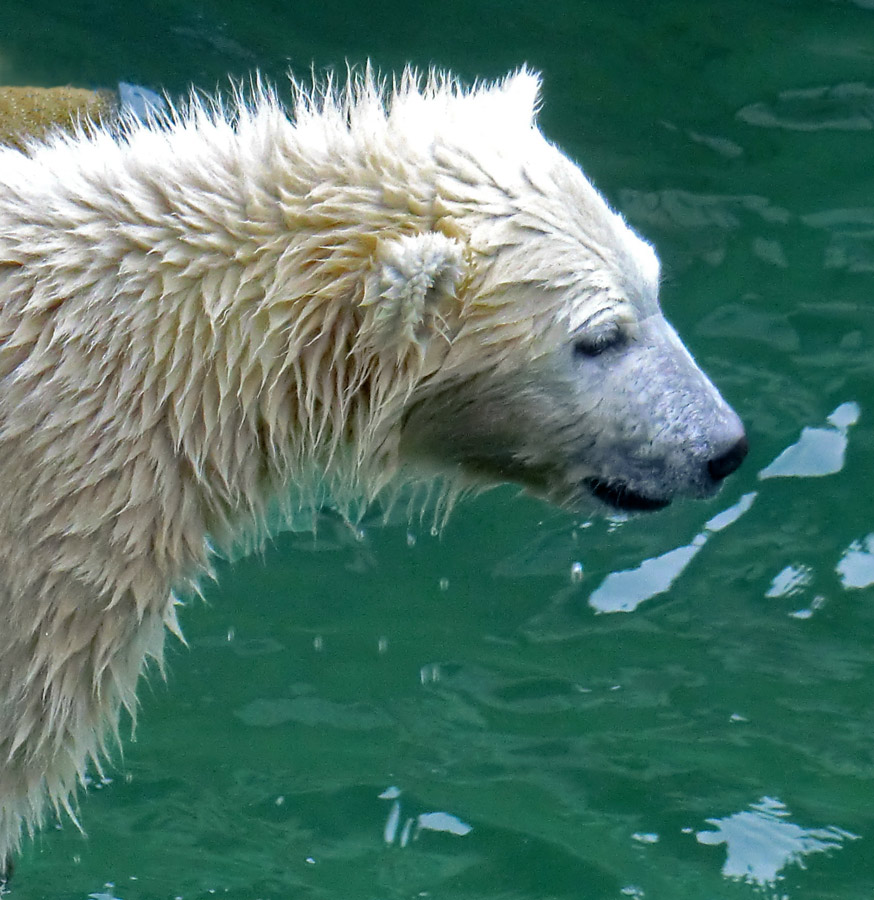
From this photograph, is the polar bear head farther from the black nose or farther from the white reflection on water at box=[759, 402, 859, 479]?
the white reflection on water at box=[759, 402, 859, 479]

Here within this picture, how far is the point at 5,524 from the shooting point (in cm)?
290

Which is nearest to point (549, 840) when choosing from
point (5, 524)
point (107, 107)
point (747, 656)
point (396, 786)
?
point (396, 786)

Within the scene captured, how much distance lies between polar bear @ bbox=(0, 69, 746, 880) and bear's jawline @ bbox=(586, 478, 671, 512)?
0.17 metres

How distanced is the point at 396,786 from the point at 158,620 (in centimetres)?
204

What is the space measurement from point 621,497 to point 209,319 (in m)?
1.17

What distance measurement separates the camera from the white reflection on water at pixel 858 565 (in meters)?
5.52

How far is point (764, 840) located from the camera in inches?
187

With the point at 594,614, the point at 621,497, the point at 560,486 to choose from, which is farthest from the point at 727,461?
the point at 594,614

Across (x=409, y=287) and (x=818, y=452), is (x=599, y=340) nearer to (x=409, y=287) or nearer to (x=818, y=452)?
(x=409, y=287)

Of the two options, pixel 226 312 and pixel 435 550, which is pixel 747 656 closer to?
pixel 435 550

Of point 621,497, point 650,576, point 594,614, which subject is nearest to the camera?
point 621,497

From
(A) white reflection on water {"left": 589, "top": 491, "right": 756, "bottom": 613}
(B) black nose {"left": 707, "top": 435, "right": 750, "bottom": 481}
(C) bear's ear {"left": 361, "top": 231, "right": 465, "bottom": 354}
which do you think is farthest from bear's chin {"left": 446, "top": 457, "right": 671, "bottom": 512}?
(A) white reflection on water {"left": 589, "top": 491, "right": 756, "bottom": 613}

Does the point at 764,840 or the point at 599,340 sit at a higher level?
the point at 599,340

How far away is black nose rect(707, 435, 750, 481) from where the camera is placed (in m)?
3.24
